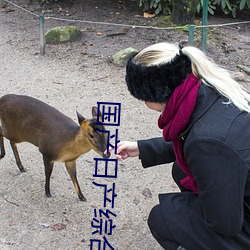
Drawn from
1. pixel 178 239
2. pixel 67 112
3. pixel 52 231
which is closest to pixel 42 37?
pixel 67 112

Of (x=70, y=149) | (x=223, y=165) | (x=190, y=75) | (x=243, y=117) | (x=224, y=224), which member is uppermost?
(x=190, y=75)

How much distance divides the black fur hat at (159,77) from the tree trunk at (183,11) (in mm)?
4822

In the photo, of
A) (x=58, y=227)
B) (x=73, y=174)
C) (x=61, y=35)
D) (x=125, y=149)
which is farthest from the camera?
(x=61, y=35)

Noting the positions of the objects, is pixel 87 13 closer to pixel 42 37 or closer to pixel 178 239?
pixel 42 37

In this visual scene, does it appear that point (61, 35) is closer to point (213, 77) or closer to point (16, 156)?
point (16, 156)

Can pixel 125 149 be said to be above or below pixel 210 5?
above

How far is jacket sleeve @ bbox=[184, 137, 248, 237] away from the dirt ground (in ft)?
2.42

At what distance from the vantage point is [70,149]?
3.04 metres

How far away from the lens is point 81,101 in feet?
15.9

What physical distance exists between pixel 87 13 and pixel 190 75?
Answer: 6.02 meters

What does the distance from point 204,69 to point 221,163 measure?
1.29 ft

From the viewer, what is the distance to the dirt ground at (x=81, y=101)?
3.04m

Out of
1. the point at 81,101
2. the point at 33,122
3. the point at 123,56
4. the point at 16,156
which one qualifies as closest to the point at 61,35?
the point at 123,56

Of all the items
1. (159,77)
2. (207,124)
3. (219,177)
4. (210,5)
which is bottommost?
(210,5)
